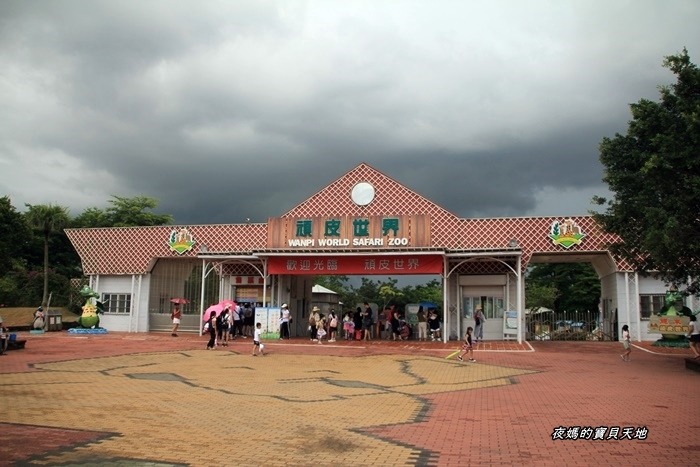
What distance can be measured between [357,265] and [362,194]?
3.25 m

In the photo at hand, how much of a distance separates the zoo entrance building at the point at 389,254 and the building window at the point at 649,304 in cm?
4

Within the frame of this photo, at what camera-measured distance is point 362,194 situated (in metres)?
24.6

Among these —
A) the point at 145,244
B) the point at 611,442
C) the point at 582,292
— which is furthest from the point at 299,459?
the point at 582,292

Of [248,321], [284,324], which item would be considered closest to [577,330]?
[284,324]

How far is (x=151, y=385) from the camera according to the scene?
11.0 metres

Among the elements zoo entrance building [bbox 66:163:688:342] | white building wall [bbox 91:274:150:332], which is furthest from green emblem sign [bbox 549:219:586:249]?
white building wall [bbox 91:274:150:332]

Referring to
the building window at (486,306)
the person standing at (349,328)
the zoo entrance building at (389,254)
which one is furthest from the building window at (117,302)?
the building window at (486,306)

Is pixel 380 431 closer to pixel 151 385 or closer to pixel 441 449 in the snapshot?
pixel 441 449

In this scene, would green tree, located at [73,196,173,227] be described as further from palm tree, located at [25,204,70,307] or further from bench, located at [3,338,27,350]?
bench, located at [3,338,27,350]

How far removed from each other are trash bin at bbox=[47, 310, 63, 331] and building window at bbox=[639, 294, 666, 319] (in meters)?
24.2

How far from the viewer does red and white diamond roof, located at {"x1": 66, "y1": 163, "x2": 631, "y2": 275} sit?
22.8m

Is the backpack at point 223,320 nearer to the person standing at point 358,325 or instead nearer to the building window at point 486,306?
the person standing at point 358,325

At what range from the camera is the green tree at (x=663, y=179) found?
1310cm

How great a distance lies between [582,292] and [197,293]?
2661cm
